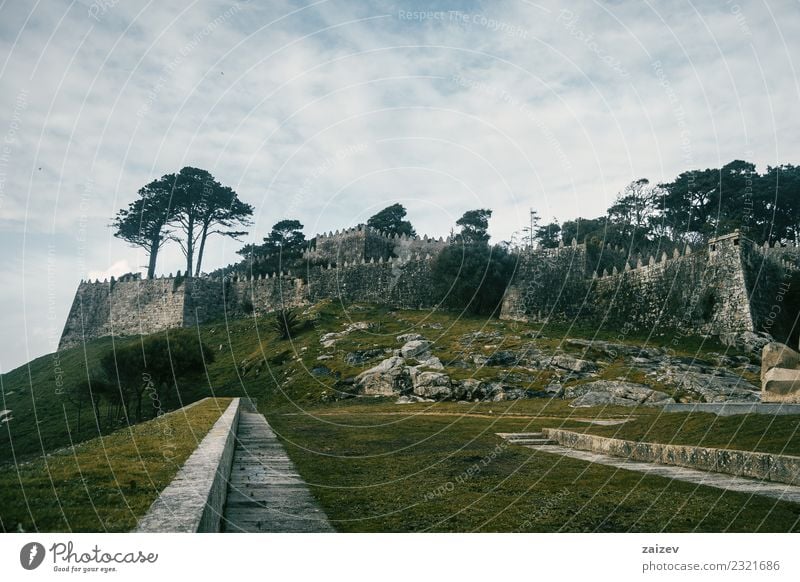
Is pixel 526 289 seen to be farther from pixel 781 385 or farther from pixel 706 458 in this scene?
pixel 706 458

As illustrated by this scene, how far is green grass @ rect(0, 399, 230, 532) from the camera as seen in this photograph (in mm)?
5391

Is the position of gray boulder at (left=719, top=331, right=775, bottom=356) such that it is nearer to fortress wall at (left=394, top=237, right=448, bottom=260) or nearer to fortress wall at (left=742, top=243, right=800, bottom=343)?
fortress wall at (left=742, top=243, right=800, bottom=343)

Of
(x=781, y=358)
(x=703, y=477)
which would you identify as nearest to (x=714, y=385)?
(x=781, y=358)

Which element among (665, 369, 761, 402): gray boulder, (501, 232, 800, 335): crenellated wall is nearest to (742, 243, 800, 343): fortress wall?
(501, 232, 800, 335): crenellated wall

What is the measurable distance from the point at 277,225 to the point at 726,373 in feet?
210

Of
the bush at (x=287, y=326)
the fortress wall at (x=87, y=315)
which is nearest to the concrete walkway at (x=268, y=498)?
the bush at (x=287, y=326)

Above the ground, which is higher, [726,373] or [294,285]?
[294,285]

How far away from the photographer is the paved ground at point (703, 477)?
375 inches

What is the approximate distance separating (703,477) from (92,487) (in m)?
10.6

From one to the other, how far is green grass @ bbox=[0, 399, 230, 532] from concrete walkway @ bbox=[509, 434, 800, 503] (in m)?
9.06

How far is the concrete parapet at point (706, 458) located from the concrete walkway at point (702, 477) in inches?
9.0
